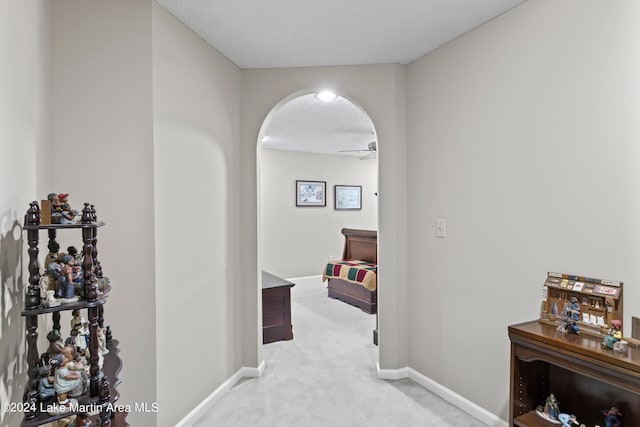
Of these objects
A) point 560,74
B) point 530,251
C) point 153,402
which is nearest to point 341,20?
point 560,74

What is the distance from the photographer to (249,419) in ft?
7.18

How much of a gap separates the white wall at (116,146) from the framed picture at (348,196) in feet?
17.3

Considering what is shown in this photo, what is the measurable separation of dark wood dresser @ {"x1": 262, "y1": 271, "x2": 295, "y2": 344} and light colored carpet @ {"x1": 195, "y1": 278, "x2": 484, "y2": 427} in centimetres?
9

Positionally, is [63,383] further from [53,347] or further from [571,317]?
[571,317]

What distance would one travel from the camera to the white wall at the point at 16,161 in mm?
1226

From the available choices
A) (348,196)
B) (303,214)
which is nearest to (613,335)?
(303,214)

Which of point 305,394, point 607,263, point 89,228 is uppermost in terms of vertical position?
point 89,228

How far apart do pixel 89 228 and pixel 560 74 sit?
7.23 ft

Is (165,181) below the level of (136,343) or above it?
above

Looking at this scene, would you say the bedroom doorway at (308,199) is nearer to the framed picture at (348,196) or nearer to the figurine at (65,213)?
the framed picture at (348,196)

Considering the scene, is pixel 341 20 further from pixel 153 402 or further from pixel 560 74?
pixel 153 402

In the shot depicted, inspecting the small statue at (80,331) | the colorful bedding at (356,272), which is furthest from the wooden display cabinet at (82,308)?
the colorful bedding at (356,272)

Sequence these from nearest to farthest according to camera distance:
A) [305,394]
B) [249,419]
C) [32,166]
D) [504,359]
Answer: [32,166], [504,359], [249,419], [305,394]

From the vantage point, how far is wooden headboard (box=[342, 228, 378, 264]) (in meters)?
5.19
